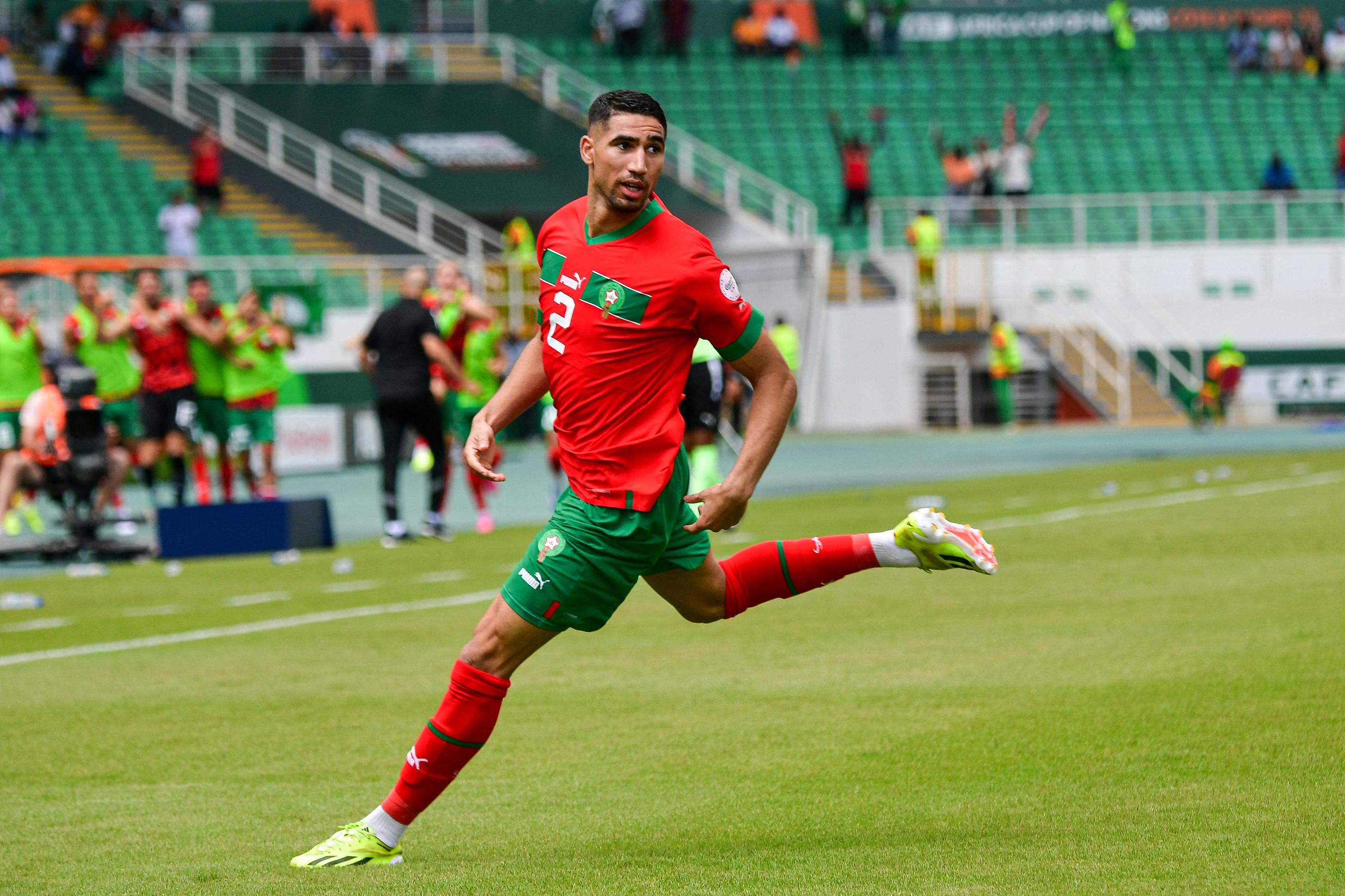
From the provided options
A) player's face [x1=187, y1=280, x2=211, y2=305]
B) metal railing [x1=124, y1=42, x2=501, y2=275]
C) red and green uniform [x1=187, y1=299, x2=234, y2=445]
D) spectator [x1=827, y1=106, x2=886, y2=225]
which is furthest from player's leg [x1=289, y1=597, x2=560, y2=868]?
spectator [x1=827, y1=106, x2=886, y2=225]

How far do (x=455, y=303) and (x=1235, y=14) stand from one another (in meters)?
32.1

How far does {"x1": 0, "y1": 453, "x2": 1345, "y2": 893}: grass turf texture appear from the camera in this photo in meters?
4.95

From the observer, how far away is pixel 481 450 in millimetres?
5375

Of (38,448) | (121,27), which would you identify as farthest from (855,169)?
(38,448)

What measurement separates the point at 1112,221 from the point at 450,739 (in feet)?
105

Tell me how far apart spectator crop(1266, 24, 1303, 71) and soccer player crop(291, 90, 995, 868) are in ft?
132

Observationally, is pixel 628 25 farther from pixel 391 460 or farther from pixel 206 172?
pixel 391 460

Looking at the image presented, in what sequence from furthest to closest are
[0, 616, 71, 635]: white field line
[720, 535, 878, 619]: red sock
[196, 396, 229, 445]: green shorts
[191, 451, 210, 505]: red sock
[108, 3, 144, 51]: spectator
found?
1. [108, 3, 144, 51]: spectator
2. [191, 451, 210, 505]: red sock
3. [196, 396, 229, 445]: green shorts
4. [0, 616, 71, 635]: white field line
5. [720, 535, 878, 619]: red sock

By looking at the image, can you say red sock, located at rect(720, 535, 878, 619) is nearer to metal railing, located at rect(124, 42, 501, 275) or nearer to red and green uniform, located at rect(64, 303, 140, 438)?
red and green uniform, located at rect(64, 303, 140, 438)

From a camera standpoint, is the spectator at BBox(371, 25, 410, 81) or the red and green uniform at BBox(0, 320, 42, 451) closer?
the red and green uniform at BBox(0, 320, 42, 451)

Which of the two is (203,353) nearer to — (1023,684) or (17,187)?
(1023,684)

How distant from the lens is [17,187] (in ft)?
107

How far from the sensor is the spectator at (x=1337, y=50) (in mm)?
42312

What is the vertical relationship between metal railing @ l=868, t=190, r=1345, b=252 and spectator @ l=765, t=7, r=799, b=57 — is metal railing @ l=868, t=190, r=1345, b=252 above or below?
below
